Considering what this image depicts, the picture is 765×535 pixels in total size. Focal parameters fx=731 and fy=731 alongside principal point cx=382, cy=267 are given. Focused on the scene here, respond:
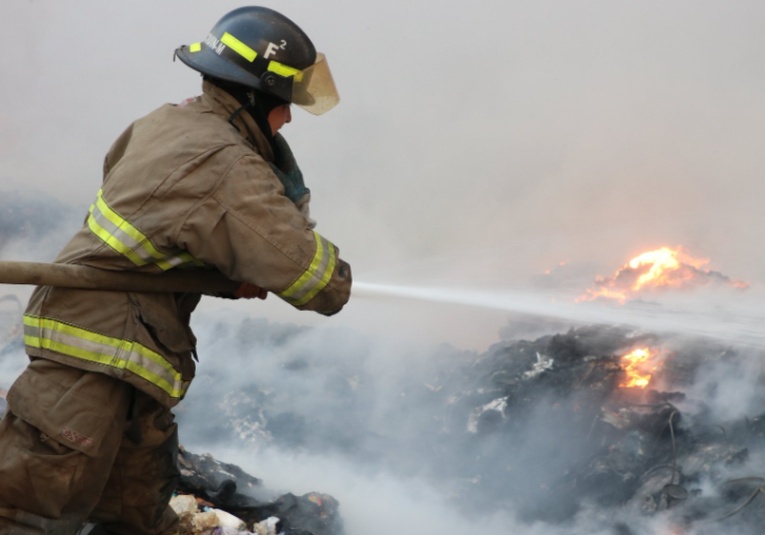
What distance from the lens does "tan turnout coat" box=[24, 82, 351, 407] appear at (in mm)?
2137

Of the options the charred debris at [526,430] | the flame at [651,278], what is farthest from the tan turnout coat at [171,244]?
the flame at [651,278]

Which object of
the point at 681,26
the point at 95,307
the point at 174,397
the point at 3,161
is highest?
the point at 681,26

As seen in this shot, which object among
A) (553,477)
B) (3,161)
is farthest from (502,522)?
(3,161)

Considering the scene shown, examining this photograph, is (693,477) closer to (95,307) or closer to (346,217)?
(95,307)

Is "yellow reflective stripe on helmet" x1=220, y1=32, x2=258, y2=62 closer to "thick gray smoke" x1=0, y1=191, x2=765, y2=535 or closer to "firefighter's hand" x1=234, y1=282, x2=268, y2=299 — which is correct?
"firefighter's hand" x1=234, y1=282, x2=268, y2=299

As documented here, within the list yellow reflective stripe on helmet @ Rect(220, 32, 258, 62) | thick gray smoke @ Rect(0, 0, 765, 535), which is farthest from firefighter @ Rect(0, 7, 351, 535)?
thick gray smoke @ Rect(0, 0, 765, 535)

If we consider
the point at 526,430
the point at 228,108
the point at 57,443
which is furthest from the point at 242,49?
the point at 526,430

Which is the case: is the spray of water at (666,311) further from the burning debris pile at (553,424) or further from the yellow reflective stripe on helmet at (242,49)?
the yellow reflective stripe on helmet at (242,49)

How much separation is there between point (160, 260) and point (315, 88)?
0.83 m

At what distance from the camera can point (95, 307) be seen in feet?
7.45

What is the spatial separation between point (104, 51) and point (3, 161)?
195 centimetres

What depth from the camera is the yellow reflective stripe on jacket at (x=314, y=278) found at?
2.22 m

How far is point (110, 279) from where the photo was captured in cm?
225

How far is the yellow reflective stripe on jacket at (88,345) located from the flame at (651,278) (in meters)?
5.02
